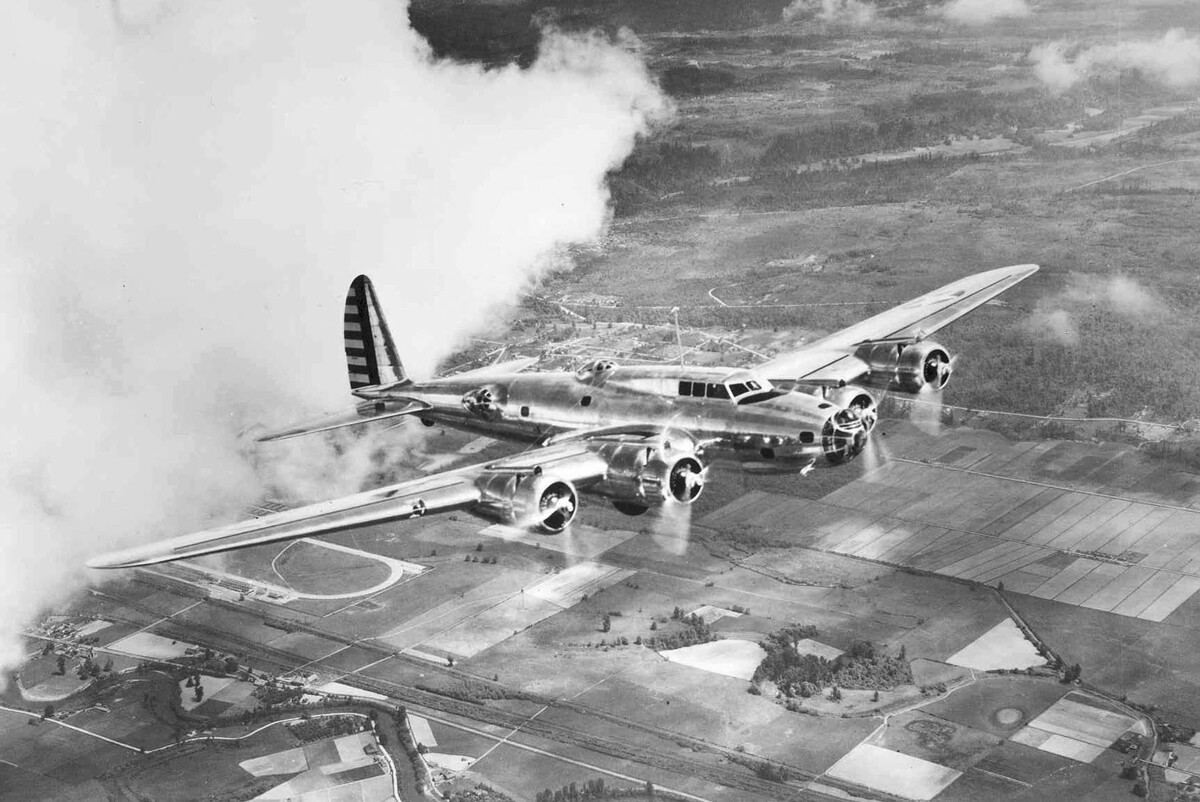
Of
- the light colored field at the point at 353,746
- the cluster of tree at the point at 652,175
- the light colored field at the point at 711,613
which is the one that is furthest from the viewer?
the cluster of tree at the point at 652,175

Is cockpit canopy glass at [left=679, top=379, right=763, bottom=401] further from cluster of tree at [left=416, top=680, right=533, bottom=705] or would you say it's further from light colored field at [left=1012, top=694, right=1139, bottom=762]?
light colored field at [left=1012, top=694, right=1139, bottom=762]

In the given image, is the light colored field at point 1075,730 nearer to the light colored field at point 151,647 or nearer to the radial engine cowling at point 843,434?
the radial engine cowling at point 843,434

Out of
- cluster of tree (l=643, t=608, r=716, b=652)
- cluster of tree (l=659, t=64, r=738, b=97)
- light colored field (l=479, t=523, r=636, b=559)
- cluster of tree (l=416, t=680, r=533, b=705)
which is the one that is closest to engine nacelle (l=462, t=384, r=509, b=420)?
cluster of tree (l=416, t=680, r=533, b=705)

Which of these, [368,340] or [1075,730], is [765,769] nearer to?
[1075,730]

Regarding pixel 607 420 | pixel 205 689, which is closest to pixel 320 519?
pixel 607 420

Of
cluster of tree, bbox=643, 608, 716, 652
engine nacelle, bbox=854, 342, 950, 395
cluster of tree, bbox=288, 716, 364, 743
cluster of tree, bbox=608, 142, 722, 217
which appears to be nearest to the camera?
engine nacelle, bbox=854, 342, 950, 395

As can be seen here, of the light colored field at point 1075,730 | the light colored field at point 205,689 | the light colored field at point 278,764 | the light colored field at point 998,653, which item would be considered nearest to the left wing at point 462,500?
the light colored field at point 278,764
